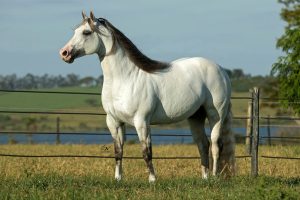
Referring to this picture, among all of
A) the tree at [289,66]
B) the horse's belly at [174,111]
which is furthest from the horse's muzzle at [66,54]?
the tree at [289,66]

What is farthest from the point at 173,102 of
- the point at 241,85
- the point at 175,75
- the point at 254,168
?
the point at 241,85

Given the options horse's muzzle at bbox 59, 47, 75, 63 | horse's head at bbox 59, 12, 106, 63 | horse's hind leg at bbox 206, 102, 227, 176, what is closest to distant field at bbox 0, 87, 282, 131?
horse's hind leg at bbox 206, 102, 227, 176

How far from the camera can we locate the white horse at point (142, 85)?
9.87 metres

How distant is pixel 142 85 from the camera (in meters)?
9.97

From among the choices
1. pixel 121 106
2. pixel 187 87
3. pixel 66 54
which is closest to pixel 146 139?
pixel 121 106

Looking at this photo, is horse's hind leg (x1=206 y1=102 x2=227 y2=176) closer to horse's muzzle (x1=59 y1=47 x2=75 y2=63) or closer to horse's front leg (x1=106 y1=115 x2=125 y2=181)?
horse's front leg (x1=106 y1=115 x2=125 y2=181)

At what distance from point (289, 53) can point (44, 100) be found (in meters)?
48.9

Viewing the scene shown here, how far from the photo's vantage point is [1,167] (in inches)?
522

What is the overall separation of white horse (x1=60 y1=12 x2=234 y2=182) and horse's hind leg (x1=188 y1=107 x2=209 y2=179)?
214mm

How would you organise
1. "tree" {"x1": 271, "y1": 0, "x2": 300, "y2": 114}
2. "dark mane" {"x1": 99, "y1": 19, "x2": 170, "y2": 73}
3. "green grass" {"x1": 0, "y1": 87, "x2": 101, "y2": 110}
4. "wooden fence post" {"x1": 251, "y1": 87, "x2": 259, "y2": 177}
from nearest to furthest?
"dark mane" {"x1": 99, "y1": 19, "x2": 170, "y2": 73} < "wooden fence post" {"x1": 251, "y1": 87, "x2": 259, "y2": 177} < "tree" {"x1": 271, "y1": 0, "x2": 300, "y2": 114} < "green grass" {"x1": 0, "y1": 87, "x2": 101, "y2": 110}

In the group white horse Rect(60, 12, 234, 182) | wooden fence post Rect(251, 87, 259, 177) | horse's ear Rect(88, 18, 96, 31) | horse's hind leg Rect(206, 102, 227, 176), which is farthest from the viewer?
wooden fence post Rect(251, 87, 259, 177)

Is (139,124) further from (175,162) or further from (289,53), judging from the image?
(289,53)

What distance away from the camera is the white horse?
9.87 m

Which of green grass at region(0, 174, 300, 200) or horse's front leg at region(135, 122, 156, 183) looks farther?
horse's front leg at region(135, 122, 156, 183)
